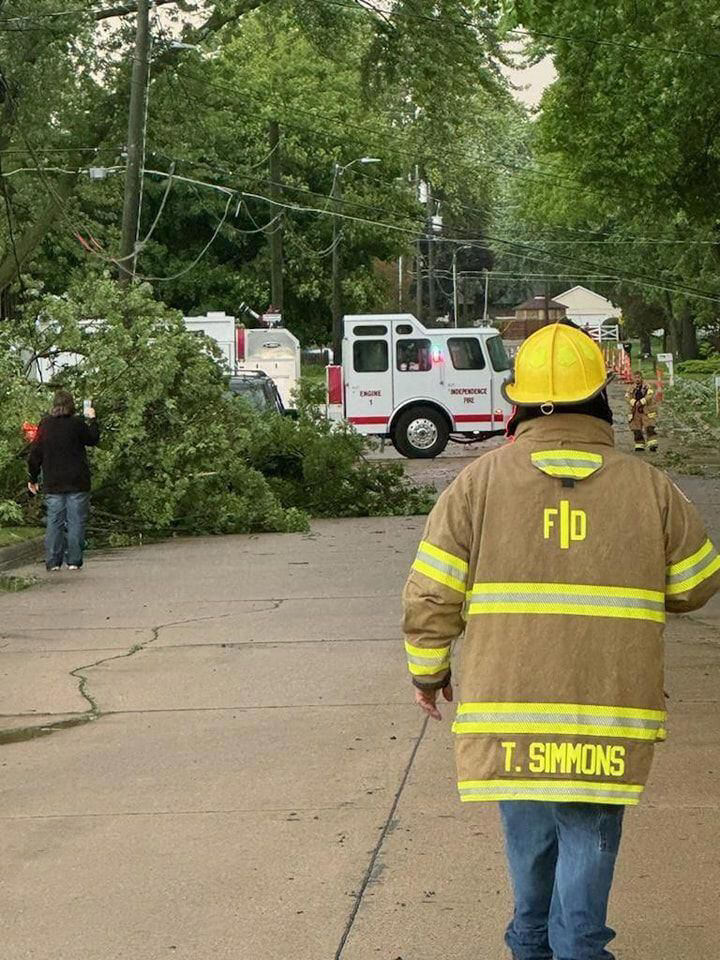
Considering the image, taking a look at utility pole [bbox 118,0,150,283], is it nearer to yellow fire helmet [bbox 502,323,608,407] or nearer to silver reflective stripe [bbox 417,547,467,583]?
yellow fire helmet [bbox 502,323,608,407]

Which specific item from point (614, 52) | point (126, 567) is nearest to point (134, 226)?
point (614, 52)

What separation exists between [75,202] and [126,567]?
19365 millimetres

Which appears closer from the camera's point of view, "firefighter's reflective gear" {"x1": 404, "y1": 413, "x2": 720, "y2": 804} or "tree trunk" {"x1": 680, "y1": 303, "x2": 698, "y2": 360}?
"firefighter's reflective gear" {"x1": 404, "y1": 413, "x2": 720, "y2": 804}

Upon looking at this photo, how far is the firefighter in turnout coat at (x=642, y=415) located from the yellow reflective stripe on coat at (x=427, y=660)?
28.4 m

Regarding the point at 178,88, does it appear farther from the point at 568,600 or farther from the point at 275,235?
the point at 568,600

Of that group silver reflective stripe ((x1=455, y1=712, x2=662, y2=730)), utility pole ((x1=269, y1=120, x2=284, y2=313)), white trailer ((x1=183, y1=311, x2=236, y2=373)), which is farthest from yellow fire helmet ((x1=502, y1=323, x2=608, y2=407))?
utility pole ((x1=269, y1=120, x2=284, y2=313))

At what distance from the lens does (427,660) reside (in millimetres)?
4188

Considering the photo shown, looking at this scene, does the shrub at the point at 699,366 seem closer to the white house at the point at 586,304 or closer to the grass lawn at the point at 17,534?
the white house at the point at 586,304

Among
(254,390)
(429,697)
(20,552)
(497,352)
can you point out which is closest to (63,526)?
(20,552)

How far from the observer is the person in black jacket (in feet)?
54.4

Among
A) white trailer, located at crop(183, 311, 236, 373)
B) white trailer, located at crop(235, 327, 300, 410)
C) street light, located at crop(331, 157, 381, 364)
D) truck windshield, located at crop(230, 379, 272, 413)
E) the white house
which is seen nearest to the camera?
truck windshield, located at crop(230, 379, 272, 413)

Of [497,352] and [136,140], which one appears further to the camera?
[497,352]

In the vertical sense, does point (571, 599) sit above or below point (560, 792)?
above

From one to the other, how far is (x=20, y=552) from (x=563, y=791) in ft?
46.3
